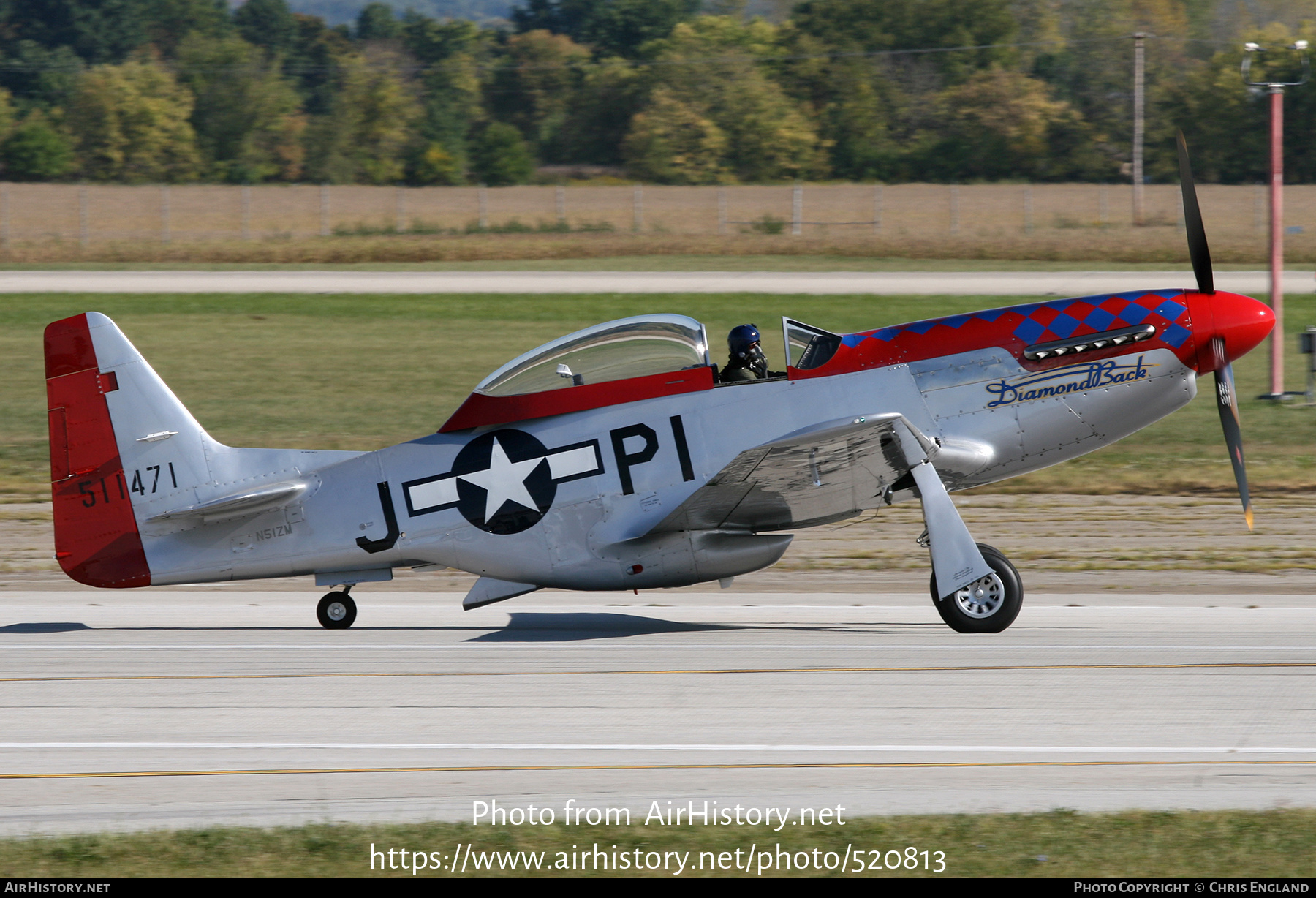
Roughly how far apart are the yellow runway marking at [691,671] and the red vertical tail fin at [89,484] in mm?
1367

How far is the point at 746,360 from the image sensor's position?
417 inches

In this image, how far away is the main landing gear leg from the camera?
36.6ft

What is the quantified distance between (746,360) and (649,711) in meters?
3.16

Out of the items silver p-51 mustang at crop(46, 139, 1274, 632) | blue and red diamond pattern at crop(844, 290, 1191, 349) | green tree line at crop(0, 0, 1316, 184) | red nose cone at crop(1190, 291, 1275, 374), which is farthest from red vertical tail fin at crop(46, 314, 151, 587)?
green tree line at crop(0, 0, 1316, 184)

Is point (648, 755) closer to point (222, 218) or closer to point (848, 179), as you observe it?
point (222, 218)

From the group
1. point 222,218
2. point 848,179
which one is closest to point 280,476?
point 222,218

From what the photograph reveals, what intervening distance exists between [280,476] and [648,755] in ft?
14.6

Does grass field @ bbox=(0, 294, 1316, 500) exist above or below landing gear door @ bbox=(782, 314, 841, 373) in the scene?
below

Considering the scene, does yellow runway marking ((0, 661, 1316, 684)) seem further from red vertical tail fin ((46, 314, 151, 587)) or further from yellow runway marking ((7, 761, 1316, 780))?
yellow runway marking ((7, 761, 1316, 780))

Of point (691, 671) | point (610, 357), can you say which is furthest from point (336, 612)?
point (691, 671)

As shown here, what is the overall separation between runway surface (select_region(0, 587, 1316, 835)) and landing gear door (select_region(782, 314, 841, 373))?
2.04m

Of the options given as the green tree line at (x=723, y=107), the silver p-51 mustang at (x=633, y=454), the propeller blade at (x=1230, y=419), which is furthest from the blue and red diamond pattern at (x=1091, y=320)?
the green tree line at (x=723, y=107)

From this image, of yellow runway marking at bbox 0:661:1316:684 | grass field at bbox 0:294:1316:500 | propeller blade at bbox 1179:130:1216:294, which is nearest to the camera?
yellow runway marking at bbox 0:661:1316:684

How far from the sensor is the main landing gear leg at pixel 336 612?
11156 millimetres
